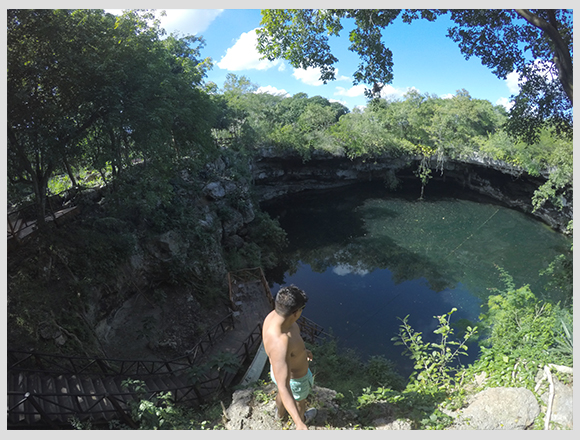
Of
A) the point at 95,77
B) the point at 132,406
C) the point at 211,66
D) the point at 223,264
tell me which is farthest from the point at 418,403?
the point at 211,66

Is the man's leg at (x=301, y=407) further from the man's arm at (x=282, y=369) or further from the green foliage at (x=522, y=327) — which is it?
the green foliage at (x=522, y=327)

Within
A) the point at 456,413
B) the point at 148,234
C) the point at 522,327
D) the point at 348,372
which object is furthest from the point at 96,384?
the point at 522,327

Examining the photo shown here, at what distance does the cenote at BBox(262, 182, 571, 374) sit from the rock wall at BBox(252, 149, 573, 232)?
1.45m

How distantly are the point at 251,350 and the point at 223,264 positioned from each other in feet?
19.5

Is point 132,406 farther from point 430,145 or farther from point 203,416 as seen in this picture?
point 430,145

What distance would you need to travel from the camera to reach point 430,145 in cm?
3219

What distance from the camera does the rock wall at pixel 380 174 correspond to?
2691 centimetres

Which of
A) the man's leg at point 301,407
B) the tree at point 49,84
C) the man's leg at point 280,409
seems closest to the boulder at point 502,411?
the man's leg at point 301,407

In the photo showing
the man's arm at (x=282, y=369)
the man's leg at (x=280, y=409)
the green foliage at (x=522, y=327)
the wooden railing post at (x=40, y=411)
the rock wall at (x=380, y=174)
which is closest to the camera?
the man's arm at (x=282, y=369)

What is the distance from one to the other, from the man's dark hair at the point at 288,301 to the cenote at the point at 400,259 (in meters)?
6.27

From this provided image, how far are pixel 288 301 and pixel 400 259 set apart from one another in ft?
56.5

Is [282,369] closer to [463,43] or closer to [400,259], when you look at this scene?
[463,43]

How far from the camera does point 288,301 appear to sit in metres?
3.14

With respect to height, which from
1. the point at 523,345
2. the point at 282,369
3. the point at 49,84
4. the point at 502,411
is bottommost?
the point at 502,411
